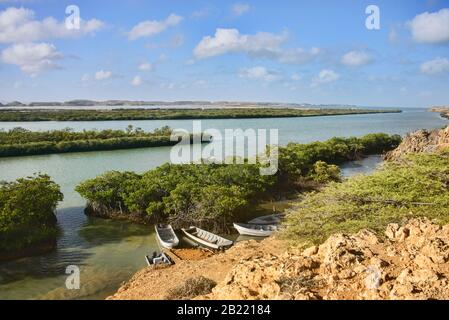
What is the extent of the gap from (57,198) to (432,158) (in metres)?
17.1

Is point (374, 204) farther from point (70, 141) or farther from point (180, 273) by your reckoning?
point (70, 141)

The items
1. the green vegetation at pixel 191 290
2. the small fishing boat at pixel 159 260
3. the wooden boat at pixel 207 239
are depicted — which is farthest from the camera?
the wooden boat at pixel 207 239

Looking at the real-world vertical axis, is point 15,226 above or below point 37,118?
below

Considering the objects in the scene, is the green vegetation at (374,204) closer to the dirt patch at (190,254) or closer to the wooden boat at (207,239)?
the wooden boat at (207,239)

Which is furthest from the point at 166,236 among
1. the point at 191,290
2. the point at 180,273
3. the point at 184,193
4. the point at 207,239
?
the point at 191,290

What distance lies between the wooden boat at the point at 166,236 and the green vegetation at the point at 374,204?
664 centimetres

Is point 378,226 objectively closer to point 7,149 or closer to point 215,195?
point 215,195

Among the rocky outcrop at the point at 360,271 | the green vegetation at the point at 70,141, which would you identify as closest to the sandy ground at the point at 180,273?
the rocky outcrop at the point at 360,271

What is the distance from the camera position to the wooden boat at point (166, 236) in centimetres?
1797

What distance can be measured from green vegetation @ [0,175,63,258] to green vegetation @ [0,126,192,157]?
25572 millimetres

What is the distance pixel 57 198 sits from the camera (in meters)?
20.1

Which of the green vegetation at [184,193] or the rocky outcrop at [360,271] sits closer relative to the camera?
the rocky outcrop at [360,271]

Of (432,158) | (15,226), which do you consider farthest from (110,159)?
(432,158)

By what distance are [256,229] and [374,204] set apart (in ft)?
25.4
